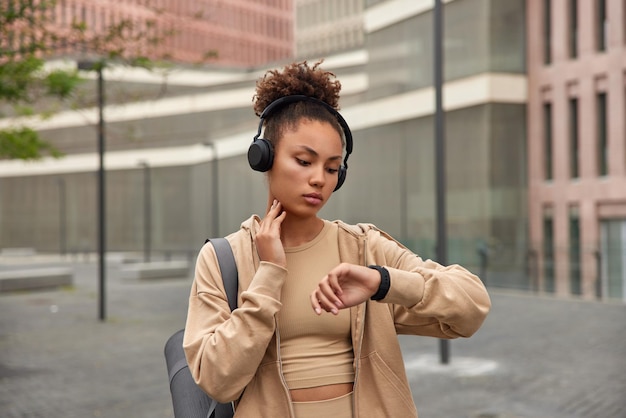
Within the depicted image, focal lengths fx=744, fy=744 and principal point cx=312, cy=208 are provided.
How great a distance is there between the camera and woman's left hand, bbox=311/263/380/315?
1.80 m

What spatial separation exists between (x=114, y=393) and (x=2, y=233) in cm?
6026

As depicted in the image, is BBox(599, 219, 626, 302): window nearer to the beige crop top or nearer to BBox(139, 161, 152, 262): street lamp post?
the beige crop top

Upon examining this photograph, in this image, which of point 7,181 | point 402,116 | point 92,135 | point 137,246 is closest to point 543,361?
point 402,116

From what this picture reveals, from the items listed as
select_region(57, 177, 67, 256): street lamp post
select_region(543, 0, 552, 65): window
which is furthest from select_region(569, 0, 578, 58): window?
select_region(57, 177, 67, 256): street lamp post

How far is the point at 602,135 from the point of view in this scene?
28.7m

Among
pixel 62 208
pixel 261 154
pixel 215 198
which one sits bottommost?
pixel 261 154

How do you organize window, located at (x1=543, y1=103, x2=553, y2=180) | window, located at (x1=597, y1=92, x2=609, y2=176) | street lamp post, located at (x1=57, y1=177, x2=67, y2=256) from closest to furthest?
window, located at (x1=597, y1=92, x2=609, y2=176) < window, located at (x1=543, y1=103, x2=553, y2=180) < street lamp post, located at (x1=57, y1=177, x2=67, y2=256)

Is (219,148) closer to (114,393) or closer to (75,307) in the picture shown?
(75,307)

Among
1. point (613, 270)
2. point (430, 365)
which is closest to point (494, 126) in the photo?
point (613, 270)

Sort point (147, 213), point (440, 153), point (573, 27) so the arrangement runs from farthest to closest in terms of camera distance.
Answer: point (147, 213) < point (573, 27) < point (440, 153)

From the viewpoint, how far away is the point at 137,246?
5616cm

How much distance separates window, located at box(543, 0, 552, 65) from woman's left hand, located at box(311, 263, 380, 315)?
1208 inches

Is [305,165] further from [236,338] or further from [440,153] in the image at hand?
[440,153]

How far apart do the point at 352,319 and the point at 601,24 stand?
97.6 feet
